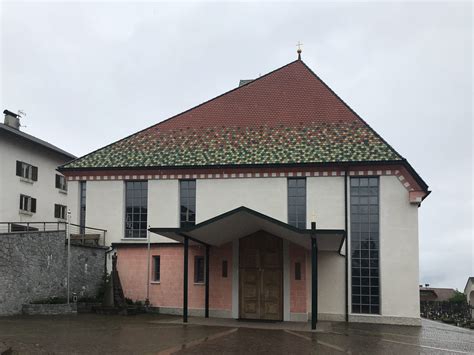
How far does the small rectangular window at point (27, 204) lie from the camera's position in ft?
120

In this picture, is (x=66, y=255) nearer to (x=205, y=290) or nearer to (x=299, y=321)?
(x=205, y=290)

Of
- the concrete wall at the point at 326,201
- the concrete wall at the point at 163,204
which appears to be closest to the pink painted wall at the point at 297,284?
the concrete wall at the point at 326,201

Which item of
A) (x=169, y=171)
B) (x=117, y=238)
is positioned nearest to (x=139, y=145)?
(x=169, y=171)

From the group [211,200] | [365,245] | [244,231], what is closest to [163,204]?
[211,200]

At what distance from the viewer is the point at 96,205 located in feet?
88.7

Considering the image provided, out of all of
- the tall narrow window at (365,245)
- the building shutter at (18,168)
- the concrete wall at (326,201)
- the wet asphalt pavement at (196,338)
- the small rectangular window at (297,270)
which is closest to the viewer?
the wet asphalt pavement at (196,338)

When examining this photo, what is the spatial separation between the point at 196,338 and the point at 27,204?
24.5m

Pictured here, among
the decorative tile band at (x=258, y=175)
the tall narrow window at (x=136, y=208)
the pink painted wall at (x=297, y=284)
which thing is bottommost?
the pink painted wall at (x=297, y=284)

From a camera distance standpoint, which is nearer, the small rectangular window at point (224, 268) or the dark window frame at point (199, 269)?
the small rectangular window at point (224, 268)

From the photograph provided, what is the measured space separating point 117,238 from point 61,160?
16.6 metres

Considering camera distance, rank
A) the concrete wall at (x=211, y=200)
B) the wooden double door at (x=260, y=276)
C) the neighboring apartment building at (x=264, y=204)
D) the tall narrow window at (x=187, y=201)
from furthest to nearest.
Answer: the tall narrow window at (x=187, y=201) < the concrete wall at (x=211, y=200) < the neighboring apartment building at (x=264, y=204) < the wooden double door at (x=260, y=276)

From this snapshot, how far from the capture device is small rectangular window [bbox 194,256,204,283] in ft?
81.7

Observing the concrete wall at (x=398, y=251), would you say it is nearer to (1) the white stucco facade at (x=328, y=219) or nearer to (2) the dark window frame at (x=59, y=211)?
(1) the white stucco facade at (x=328, y=219)

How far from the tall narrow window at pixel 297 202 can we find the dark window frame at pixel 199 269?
4.12 m
